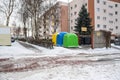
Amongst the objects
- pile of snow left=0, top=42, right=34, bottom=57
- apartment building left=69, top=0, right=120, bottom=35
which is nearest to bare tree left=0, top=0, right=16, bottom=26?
pile of snow left=0, top=42, right=34, bottom=57

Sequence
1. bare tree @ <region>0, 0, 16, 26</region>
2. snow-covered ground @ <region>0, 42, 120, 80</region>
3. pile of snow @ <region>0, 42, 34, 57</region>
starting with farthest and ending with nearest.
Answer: bare tree @ <region>0, 0, 16, 26</region>, pile of snow @ <region>0, 42, 34, 57</region>, snow-covered ground @ <region>0, 42, 120, 80</region>

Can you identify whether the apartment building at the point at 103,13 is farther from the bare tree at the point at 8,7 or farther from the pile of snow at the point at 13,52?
the pile of snow at the point at 13,52

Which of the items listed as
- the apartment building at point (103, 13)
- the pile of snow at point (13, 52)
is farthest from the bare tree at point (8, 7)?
the apartment building at point (103, 13)

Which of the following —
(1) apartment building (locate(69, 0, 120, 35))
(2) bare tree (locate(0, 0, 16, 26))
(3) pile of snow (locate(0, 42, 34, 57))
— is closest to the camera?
(3) pile of snow (locate(0, 42, 34, 57))

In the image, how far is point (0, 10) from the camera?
1528 inches

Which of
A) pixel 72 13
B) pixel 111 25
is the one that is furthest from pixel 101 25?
pixel 72 13

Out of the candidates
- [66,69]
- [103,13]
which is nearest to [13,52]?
[66,69]

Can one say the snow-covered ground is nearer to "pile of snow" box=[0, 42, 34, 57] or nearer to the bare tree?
"pile of snow" box=[0, 42, 34, 57]

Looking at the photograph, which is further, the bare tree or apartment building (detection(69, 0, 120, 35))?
apartment building (detection(69, 0, 120, 35))

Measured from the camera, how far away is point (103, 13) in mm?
58938

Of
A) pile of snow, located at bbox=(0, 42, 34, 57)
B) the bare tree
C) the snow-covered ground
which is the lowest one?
the snow-covered ground

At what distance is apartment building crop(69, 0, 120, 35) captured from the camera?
187ft

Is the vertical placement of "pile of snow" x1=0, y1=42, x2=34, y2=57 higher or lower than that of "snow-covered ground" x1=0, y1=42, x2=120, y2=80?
higher

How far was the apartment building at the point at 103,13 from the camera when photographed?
2247 inches
